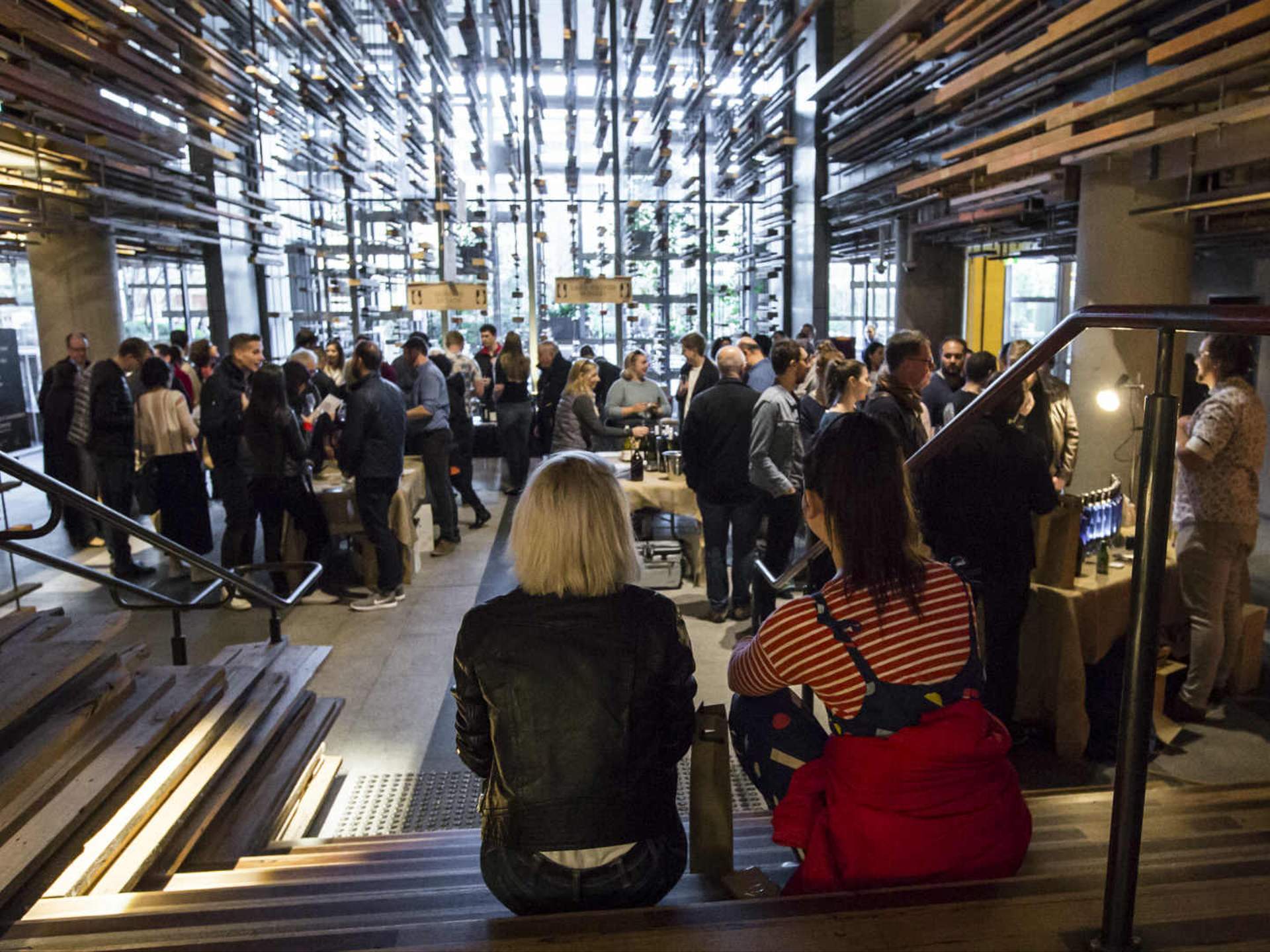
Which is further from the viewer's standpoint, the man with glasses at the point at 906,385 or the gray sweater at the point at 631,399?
the gray sweater at the point at 631,399

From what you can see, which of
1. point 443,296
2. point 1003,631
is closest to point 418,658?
point 1003,631

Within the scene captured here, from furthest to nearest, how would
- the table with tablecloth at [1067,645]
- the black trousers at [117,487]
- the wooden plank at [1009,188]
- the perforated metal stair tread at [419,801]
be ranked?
the black trousers at [117,487], the wooden plank at [1009,188], the table with tablecloth at [1067,645], the perforated metal stair tread at [419,801]

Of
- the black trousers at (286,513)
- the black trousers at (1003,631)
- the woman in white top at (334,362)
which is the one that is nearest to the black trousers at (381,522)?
the black trousers at (286,513)

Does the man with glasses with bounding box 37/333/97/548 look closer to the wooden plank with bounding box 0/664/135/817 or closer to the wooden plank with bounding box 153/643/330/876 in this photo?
the wooden plank with bounding box 153/643/330/876

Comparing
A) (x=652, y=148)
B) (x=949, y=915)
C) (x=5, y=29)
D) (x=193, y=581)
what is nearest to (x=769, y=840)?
(x=949, y=915)

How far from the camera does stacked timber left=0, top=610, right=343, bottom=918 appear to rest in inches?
93.5

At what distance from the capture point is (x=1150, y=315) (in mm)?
1432

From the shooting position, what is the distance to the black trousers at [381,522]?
6066 mm

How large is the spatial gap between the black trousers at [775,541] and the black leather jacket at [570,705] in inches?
131

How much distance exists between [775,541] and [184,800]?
353 centimetres

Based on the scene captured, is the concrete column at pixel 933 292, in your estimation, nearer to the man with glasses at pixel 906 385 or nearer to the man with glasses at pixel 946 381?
the man with glasses at pixel 946 381

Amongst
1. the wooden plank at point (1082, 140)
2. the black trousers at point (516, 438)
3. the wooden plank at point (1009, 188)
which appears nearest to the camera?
the wooden plank at point (1082, 140)

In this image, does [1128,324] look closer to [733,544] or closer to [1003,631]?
[1003,631]

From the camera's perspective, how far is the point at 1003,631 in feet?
12.4
